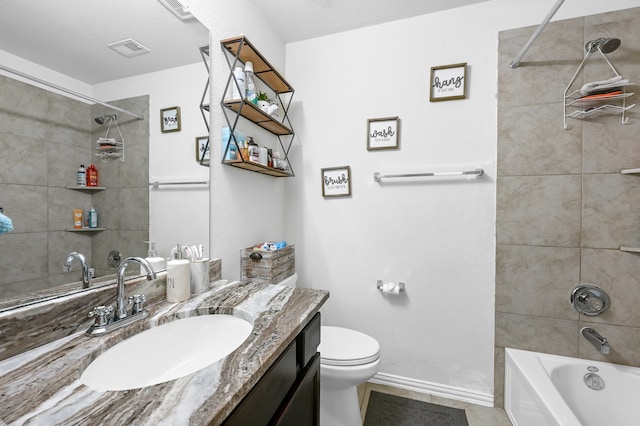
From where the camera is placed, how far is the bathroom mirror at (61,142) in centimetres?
69

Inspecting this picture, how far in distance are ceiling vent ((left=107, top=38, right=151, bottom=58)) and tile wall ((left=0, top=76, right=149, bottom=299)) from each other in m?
0.17

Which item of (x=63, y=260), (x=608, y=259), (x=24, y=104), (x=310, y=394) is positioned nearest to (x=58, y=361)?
(x=63, y=260)

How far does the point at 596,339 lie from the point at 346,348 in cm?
130

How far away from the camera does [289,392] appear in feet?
2.78

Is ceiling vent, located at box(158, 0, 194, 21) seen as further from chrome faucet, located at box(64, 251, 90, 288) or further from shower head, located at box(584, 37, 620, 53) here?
shower head, located at box(584, 37, 620, 53)

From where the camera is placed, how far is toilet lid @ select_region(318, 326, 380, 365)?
1351mm

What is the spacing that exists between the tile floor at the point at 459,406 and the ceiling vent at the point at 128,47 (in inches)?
81.1

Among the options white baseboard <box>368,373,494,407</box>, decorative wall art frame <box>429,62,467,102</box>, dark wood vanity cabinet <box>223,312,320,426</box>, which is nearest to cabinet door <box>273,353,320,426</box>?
dark wood vanity cabinet <box>223,312,320,426</box>

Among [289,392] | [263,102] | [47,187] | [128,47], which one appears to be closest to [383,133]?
[263,102]

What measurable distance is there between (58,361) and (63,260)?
0.30 m

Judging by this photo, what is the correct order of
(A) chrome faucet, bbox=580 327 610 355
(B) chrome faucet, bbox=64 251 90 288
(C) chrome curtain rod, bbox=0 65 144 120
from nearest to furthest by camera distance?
(C) chrome curtain rod, bbox=0 65 144 120 → (B) chrome faucet, bbox=64 251 90 288 → (A) chrome faucet, bbox=580 327 610 355

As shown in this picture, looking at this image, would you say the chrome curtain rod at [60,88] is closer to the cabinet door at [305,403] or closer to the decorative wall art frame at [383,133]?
the cabinet door at [305,403]

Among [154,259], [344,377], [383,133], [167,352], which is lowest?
[344,377]

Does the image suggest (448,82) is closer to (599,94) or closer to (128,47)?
(599,94)
